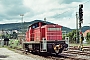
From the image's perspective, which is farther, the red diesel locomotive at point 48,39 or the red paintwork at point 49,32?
the red paintwork at point 49,32

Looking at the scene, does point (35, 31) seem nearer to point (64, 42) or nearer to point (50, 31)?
point (50, 31)

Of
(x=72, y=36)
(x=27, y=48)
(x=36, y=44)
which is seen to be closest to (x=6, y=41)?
(x=72, y=36)

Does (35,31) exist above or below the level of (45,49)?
above

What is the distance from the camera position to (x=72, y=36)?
85500mm

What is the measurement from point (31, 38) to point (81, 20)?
8172 mm

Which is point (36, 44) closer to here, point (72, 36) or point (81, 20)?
point (81, 20)

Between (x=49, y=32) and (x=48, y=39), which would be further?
(x=49, y=32)

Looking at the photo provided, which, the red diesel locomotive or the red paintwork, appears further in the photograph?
the red paintwork

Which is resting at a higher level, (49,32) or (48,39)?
(49,32)

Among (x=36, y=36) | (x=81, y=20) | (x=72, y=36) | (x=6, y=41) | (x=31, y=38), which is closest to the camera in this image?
(x=81, y=20)

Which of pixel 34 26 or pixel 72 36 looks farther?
pixel 72 36

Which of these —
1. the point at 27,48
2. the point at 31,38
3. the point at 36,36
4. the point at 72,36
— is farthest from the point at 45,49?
the point at 72,36

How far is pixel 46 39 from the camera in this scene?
2081cm

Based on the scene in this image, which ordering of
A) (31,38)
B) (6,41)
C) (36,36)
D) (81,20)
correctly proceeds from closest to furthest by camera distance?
(81,20), (36,36), (31,38), (6,41)
